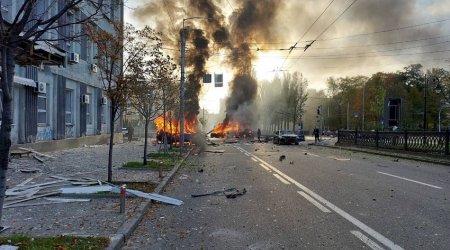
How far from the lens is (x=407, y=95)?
257ft

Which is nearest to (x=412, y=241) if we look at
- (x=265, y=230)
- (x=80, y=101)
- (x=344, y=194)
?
(x=265, y=230)

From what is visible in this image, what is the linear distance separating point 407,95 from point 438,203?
250ft

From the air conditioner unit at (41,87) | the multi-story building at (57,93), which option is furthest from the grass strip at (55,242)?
the air conditioner unit at (41,87)

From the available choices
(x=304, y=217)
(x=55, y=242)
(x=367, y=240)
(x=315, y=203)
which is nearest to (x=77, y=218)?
(x=55, y=242)

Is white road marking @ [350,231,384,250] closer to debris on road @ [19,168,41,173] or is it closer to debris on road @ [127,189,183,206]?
debris on road @ [127,189,183,206]

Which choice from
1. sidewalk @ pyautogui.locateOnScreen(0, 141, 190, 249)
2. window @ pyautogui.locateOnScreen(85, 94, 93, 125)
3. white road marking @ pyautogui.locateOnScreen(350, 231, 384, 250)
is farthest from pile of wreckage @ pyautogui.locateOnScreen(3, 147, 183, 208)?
window @ pyautogui.locateOnScreen(85, 94, 93, 125)

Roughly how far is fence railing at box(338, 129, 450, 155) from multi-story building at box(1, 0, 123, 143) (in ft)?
53.7

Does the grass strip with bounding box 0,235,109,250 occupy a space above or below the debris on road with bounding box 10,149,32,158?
below

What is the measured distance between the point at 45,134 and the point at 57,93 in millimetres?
2613

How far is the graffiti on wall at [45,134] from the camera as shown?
20223 millimetres

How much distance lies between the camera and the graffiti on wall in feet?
66.3

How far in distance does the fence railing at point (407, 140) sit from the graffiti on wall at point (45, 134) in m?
19.6

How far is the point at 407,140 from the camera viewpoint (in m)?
24.6

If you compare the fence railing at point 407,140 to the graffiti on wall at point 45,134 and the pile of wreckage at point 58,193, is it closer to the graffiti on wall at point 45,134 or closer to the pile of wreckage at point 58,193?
the pile of wreckage at point 58,193
